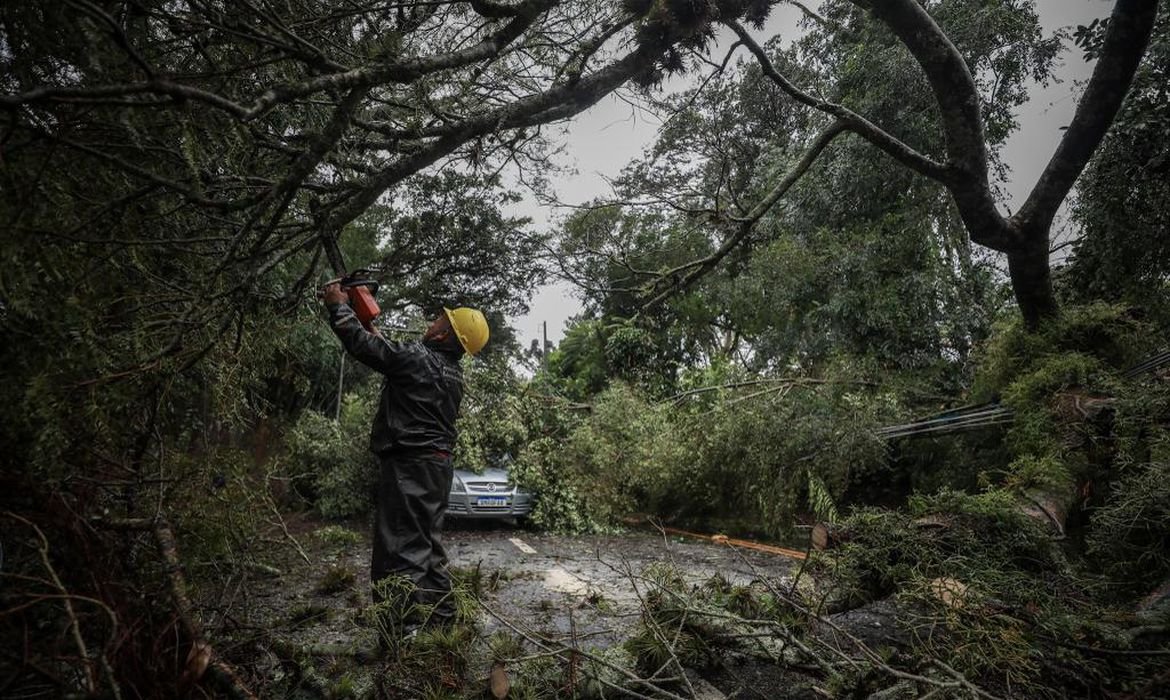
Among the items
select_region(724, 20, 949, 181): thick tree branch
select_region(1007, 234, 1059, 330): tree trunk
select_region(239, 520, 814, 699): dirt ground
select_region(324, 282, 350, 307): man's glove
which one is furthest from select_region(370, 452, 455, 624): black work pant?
select_region(1007, 234, 1059, 330): tree trunk

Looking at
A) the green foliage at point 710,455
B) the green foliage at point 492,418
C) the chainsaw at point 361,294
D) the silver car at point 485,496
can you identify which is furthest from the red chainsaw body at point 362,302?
the silver car at point 485,496

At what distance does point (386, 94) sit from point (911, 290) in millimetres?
8689

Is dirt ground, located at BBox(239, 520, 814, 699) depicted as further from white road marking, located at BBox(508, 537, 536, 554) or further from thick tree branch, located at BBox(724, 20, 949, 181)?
thick tree branch, located at BBox(724, 20, 949, 181)

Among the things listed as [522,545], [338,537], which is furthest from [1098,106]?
[338,537]

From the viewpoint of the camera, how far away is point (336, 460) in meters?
8.87

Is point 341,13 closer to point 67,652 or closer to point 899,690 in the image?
point 67,652

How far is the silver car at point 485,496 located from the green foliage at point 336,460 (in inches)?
53.7

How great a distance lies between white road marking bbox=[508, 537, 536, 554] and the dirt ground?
27 mm

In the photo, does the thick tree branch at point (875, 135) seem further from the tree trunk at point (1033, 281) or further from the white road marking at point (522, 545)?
the white road marking at point (522, 545)

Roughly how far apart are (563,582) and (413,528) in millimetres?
2368

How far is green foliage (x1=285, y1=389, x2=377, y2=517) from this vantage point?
27.9 feet

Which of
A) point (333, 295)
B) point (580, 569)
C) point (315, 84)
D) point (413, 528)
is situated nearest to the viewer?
point (315, 84)

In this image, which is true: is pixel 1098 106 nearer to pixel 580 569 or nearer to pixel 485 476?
pixel 580 569

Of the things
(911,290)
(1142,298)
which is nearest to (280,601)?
(1142,298)
